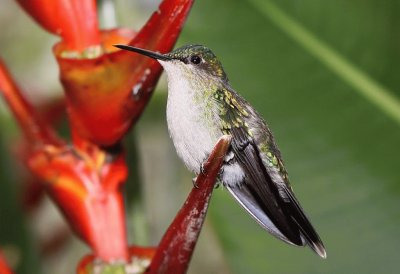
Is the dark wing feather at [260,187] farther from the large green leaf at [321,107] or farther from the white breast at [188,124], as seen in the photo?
the large green leaf at [321,107]

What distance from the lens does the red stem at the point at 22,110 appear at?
2.41 feet

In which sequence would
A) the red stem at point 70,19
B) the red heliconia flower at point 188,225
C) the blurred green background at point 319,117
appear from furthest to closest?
the blurred green background at point 319,117, the red stem at point 70,19, the red heliconia flower at point 188,225

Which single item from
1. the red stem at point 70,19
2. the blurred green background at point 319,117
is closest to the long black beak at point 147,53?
the red stem at point 70,19

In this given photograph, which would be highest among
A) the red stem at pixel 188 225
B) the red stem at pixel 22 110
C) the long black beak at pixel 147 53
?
the long black beak at pixel 147 53

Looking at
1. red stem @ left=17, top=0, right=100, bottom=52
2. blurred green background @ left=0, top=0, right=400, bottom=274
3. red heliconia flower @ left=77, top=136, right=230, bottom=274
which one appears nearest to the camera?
red heliconia flower @ left=77, top=136, right=230, bottom=274

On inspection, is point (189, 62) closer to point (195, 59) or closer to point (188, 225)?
point (195, 59)

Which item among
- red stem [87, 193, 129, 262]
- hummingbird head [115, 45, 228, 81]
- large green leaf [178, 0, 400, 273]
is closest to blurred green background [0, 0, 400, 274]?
large green leaf [178, 0, 400, 273]

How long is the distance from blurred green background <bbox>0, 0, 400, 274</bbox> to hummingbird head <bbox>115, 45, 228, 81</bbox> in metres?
0.24

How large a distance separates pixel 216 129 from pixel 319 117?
33 cm

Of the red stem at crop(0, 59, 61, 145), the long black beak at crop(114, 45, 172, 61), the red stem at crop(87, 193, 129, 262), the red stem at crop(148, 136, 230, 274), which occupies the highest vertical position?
the long black beak at crop(114, 45, 172, 61)

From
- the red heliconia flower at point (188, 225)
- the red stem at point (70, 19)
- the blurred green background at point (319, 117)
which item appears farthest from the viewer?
the blurred green background at point (319, 117)

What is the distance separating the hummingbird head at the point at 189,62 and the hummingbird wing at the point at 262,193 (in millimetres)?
27

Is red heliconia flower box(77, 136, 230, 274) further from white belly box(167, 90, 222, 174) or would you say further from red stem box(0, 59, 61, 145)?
red stem box(0, 59, 61, 145)

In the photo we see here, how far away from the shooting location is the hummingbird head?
64cm
